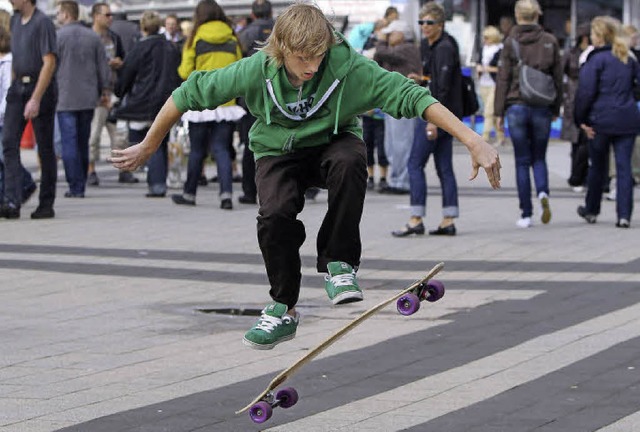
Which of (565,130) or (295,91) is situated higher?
(295,91)

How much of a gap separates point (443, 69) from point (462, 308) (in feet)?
13.9

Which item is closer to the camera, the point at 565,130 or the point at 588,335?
the point at 588,335

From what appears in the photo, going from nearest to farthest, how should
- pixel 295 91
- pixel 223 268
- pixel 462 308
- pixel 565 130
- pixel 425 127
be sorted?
pixel 295 91 → pixel 462 308 → pixel 223 268 → pixel 425 127 → pixel 565 130

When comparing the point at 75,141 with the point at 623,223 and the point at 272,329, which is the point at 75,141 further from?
the point at 272,329

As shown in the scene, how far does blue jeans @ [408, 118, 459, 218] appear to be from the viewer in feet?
44.5

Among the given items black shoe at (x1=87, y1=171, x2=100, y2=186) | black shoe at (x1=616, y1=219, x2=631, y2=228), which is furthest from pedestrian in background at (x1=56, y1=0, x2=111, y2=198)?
black shoe at (x1=616, y1=219, x2=631, y2=228)

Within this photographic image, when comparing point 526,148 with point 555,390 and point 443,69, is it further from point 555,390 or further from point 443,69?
point 555,390

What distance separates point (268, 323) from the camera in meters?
6.12

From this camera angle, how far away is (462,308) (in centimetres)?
981

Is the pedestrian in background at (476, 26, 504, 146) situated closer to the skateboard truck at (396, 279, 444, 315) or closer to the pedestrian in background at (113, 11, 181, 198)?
the pedestrian in background at (113, 11, 181, 198)

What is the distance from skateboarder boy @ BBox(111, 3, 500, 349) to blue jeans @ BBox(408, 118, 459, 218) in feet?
24.3

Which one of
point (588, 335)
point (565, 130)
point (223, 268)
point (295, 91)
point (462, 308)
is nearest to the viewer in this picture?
point (295, 91)

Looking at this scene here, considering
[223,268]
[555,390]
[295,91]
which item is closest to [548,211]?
[223,268]

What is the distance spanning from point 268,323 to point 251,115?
9001mm
